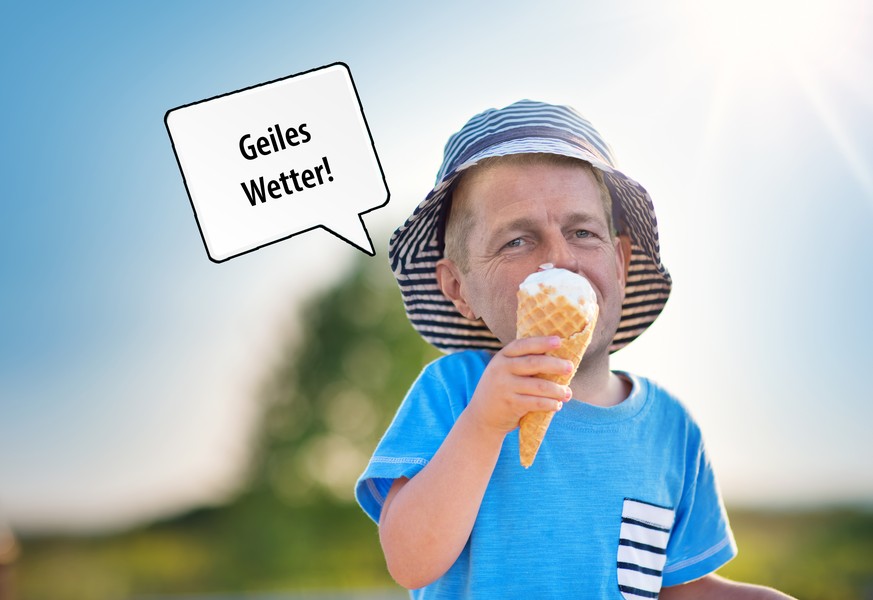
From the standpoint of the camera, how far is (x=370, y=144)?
4391 millimetres

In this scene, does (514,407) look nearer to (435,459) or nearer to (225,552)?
(435,459)

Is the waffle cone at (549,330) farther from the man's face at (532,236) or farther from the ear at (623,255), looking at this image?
the ear at (623,255)

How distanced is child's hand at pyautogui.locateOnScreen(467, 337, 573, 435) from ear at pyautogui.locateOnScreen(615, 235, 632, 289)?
80cm

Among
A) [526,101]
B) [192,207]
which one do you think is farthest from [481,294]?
[192,207]

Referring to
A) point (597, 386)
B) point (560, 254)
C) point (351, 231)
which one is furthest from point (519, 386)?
point (351, 231)

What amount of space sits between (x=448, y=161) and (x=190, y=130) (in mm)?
2311

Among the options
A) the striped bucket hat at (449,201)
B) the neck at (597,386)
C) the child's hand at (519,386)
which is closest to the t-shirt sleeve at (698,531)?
the neck at (597,386)

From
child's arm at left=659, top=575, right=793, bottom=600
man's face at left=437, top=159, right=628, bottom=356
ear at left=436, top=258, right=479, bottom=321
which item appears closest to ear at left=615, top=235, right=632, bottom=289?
man's face at left=437, top=159, right=628, bottom=356

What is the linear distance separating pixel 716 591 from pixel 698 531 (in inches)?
8.4

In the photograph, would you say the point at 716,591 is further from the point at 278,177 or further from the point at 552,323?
the point at 278,177

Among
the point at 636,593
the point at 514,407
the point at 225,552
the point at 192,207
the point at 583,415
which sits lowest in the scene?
the point at 225,552

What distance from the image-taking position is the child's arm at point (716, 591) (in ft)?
9.19

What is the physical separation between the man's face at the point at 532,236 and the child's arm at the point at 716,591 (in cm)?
95

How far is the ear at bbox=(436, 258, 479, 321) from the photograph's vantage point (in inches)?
107
